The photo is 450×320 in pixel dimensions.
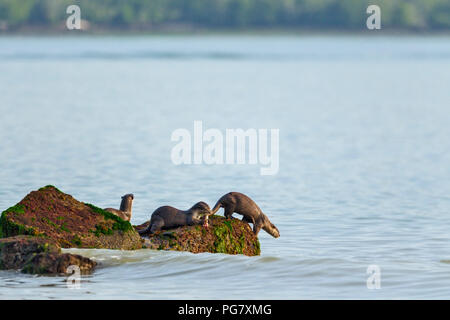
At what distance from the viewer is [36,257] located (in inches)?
525

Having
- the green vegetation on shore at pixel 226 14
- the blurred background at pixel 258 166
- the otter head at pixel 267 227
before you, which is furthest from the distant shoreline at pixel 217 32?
the otter head at pixel 267 227

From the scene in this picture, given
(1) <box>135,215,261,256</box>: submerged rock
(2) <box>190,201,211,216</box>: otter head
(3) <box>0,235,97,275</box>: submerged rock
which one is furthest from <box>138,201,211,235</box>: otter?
(3) <box>0,235,97,275</box>: submerged rock

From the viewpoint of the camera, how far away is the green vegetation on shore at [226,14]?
167125mm

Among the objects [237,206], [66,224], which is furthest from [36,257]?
[237,206]

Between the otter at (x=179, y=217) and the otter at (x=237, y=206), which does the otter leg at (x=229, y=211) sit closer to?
the otter at (x=237, y=206)

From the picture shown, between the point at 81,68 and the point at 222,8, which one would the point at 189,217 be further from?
the point at 222,8

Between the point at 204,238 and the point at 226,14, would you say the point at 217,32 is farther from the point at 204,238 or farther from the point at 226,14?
the point at 204,238

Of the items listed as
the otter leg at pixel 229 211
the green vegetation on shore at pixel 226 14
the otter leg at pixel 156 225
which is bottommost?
the otter leg at pixel 156 225

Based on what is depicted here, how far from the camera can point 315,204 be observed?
22.7 meters

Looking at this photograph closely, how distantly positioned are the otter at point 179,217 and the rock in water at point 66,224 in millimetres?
367

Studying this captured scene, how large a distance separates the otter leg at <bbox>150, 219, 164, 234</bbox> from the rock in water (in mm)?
244

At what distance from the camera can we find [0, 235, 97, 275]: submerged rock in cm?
1327
